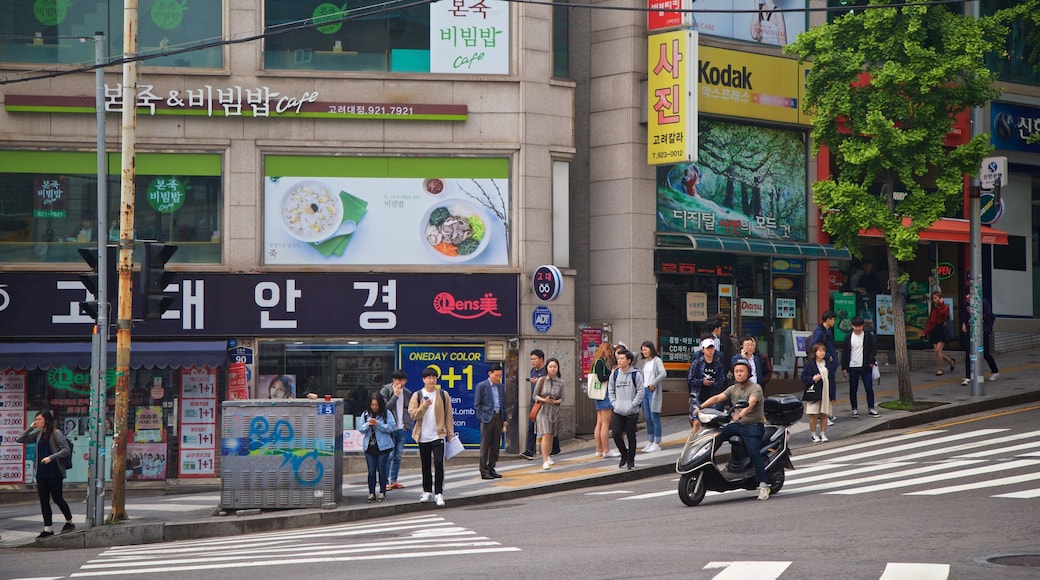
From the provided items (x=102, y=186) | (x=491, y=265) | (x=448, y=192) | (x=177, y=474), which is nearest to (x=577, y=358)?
(x=491, y=265)

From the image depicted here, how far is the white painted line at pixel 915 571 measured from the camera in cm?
952

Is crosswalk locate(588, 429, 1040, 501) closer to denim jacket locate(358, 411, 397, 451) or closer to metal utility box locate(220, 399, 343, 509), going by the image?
denim jacket locate(358, 411, 397, 451)

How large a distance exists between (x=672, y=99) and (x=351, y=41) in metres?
6.49

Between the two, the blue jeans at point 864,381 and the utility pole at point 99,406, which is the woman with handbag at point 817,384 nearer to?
the blue jeans at point 864,381

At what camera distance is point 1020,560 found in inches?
405

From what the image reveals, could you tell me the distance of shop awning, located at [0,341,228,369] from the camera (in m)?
22.5

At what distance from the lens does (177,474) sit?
23125 millimetres

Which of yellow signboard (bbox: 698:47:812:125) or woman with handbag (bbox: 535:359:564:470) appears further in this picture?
yellow signboard (bbox: 698:47:812:125)

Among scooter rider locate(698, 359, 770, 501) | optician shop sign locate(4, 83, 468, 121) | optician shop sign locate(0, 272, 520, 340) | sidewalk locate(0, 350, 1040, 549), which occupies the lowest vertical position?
sidewalk locate(0, 350, 1040, 549)

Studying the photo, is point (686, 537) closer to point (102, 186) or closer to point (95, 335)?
point (95, 335)

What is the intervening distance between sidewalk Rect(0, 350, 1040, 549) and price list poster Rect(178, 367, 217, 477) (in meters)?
1.24

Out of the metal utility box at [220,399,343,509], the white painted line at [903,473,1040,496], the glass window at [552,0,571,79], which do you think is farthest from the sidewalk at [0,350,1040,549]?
the glass window at [552,0,571,79]

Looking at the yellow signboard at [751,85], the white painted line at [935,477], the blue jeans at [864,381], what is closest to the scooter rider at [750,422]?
the white painted line at [935,477]

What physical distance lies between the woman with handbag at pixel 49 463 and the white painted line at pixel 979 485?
11.4 m
